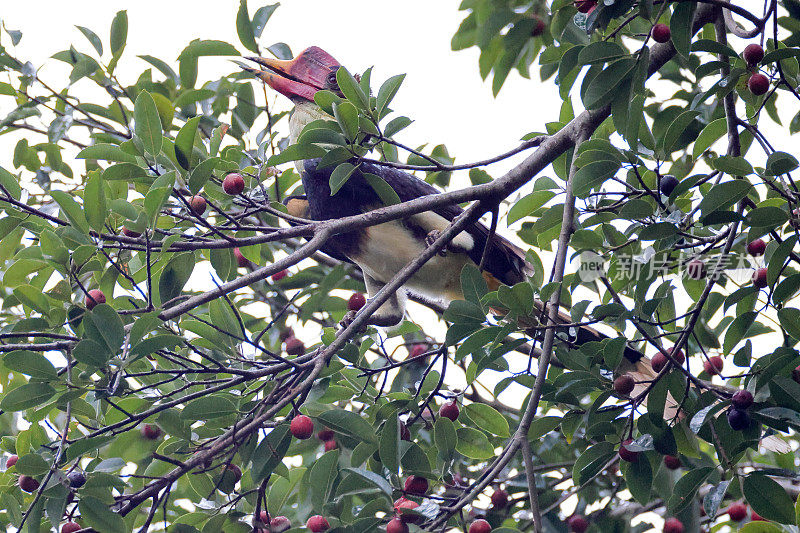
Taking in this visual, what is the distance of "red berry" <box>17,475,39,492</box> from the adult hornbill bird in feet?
4.59

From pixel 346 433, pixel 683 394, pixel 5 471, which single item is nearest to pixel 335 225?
pixel 346 433

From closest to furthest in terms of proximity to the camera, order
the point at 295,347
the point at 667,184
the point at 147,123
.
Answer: the point at 147,123 < the point at 667,184 < the point at 295,347

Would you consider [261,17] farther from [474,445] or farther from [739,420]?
[739,420]

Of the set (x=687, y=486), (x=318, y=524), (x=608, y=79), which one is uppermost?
(x=608, y=79)

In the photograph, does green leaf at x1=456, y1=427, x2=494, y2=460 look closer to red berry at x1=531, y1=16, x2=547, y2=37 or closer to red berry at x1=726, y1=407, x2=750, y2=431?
red berry at x1=726, y1=407, x2=750, y2=431

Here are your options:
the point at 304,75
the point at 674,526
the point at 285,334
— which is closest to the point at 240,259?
the point at 285,334

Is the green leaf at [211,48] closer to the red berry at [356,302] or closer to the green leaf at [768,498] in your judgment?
the red berry at [356,302]

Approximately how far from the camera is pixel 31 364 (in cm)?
169

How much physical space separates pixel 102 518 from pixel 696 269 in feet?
5.64

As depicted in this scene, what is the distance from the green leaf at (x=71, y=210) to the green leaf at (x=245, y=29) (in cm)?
104

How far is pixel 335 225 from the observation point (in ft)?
6.50

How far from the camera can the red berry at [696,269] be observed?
216cm

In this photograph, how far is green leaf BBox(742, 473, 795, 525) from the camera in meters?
1.71

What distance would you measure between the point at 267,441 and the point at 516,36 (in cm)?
130
